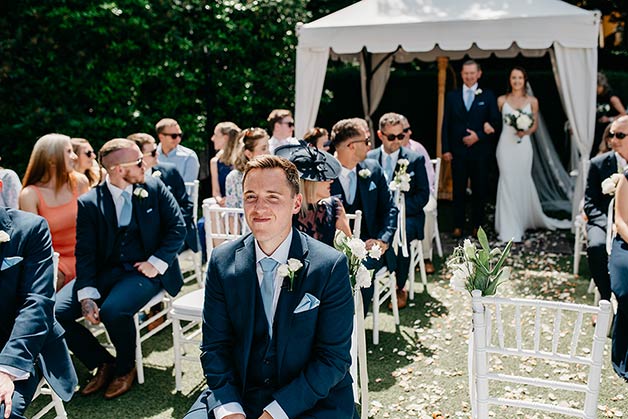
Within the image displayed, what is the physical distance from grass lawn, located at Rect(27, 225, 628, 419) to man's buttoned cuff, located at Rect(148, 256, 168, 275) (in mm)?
757

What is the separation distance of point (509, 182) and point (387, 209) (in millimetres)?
3717

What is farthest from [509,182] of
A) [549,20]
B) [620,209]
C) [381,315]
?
[620,209]

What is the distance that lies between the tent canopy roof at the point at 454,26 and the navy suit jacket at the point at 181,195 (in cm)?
311

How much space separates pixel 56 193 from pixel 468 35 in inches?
198

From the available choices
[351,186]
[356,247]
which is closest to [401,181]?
[351,186]

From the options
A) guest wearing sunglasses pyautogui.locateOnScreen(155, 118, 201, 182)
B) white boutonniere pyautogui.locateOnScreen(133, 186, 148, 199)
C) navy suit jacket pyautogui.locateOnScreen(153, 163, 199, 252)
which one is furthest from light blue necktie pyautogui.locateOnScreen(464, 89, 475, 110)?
white boutonniere pyautogui.locateOnScreen(133, 186, 148, 199)

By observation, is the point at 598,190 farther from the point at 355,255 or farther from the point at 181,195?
the point at 181,195

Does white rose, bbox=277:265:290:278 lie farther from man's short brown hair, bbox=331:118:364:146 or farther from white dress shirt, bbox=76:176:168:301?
man's short brown hair, bbox=331:118:364:146

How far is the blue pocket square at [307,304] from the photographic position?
2721mm

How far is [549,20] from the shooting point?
742 centimetres

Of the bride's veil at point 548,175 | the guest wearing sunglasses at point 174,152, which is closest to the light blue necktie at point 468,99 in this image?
the bride's veil at point 548,175

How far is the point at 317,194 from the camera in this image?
400cm

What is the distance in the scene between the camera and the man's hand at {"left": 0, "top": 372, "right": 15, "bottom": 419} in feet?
9.42

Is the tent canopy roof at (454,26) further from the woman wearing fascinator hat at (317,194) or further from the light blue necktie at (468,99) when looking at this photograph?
the woman wearing fascinator hat at (317,194)
